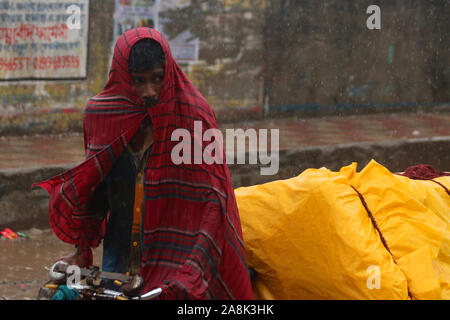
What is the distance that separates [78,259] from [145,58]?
779 millimetres

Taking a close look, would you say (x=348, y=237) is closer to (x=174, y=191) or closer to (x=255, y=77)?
(x=174, y=191)

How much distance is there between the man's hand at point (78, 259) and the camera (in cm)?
278

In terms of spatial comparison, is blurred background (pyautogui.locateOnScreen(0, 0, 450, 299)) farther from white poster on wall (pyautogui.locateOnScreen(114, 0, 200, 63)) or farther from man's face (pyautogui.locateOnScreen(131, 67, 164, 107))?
man's face (pyautogui.locateOnScreen(131, 67, 164, 107))

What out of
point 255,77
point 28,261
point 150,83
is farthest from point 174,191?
point 255,77

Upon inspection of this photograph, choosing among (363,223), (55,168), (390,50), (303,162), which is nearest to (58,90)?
(55,168)

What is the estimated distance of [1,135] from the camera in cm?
921

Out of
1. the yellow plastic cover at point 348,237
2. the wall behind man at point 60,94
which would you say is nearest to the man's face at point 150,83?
the yellow plastic cover at point 348,237

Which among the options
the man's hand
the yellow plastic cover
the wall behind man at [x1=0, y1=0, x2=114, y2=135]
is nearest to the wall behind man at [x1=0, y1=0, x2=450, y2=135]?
the wall behind man at [x1=0, y1=0, x2=114, y2=135]

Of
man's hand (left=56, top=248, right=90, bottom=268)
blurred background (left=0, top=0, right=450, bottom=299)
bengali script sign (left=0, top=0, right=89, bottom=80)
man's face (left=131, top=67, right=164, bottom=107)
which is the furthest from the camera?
bengali script sign (left=0, top=0, right=89, bottom=80)

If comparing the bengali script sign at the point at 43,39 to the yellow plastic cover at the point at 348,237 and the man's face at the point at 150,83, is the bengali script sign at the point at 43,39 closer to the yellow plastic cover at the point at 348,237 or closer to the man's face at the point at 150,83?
the yellow plastic cover at the point at 348,237

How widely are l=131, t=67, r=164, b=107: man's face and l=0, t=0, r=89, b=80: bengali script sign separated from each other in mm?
7077

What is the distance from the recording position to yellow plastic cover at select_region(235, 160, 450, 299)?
10.0 feet

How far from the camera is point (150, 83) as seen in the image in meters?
2.58
